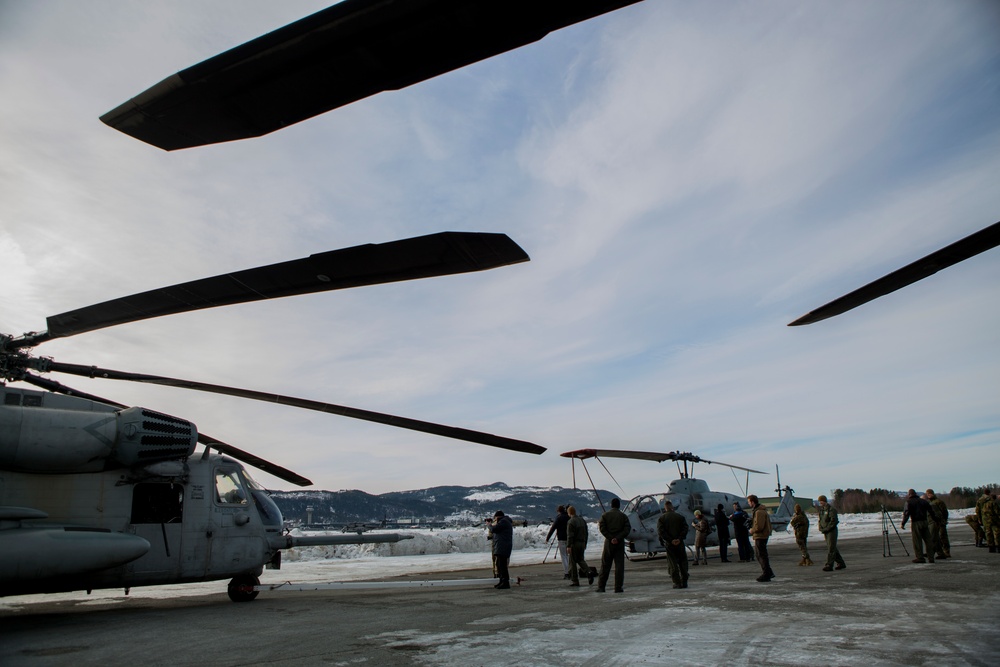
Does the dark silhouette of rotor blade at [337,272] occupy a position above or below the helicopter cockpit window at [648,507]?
above

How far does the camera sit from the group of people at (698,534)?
36.3ft

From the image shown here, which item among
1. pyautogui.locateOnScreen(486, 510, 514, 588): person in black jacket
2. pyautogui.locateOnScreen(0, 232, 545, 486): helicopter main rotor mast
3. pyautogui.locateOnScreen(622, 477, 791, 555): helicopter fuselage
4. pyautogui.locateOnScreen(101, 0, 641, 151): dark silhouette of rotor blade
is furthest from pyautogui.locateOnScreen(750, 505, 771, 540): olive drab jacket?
pyautogui.locateOnScreen(101, 0, 641, 151): dark silhouette of rotor blade

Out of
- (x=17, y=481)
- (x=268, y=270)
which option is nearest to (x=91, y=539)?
(x=17, y=481)

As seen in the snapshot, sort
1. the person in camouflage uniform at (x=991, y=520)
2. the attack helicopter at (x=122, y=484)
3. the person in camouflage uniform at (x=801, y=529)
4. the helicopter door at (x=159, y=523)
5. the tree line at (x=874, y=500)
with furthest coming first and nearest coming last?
1. the tree line at (x=874, y=500)
2. the person in camouflage uniform at (x=991, y=520)
3. the person in camouflage uniform at (x=801, y=529)
4. the helicopter door at (x=159, y=523)
5. the attack helicopter at (x=122, y=484)

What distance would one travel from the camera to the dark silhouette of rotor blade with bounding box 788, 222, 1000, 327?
11.9 ft

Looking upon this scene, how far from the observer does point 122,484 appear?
10.2 metres

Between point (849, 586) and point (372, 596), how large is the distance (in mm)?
8494

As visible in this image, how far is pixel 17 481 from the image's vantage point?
358 inches

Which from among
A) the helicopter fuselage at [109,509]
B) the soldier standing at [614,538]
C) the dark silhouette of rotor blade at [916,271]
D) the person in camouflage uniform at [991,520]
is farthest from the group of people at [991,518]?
the helicopter fuselage at [109,509]

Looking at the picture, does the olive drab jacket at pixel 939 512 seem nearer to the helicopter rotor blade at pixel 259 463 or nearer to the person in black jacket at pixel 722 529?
the person in black jacket at pixel 722 529

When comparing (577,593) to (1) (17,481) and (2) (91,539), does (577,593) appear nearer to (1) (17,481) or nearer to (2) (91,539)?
(2) (91,539)

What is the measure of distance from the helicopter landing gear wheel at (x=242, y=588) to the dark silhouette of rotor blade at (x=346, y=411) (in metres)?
4.75

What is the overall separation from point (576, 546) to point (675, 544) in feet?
7.35

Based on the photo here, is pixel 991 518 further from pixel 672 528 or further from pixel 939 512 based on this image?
pixel 672 528
